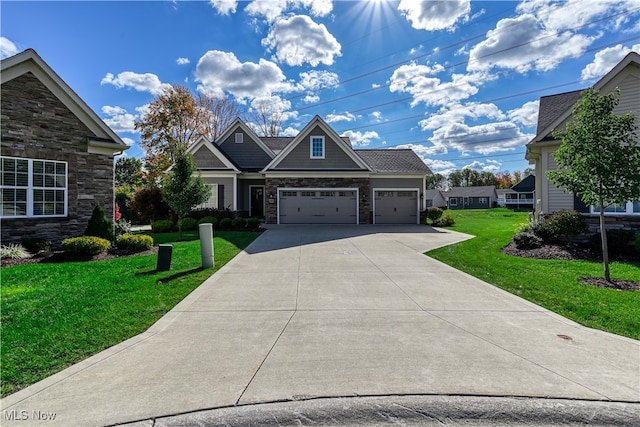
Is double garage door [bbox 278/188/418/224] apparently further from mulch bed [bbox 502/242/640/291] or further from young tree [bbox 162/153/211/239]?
mulch bed [bbox 502/242/640/291]

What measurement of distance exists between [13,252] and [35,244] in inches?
38.4

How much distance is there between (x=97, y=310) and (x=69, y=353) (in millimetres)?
1490

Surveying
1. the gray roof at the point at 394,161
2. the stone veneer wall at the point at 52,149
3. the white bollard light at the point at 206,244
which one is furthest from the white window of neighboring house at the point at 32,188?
the gray roof at the point at 394,161

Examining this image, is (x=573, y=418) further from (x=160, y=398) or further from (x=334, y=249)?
(x=334, y=249)

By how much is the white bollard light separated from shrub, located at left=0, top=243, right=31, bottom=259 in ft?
17.8

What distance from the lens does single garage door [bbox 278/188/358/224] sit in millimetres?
20281

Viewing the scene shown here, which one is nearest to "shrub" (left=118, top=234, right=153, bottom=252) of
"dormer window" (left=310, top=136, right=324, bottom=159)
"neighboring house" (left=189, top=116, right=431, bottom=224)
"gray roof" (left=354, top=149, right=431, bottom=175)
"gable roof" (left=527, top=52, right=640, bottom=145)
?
"neighboring house" (left=189, top=116, right=431, bottom=224)

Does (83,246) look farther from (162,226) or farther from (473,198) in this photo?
(473,198)

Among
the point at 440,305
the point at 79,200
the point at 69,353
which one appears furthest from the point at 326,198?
the point at 69,353

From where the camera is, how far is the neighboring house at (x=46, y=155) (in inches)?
381

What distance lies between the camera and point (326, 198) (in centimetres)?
2033

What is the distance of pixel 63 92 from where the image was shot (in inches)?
421

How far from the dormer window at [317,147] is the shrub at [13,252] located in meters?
14.5

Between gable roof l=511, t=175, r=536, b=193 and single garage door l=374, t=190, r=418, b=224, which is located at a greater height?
gable roof l=511, t=175, r=536, b=193
